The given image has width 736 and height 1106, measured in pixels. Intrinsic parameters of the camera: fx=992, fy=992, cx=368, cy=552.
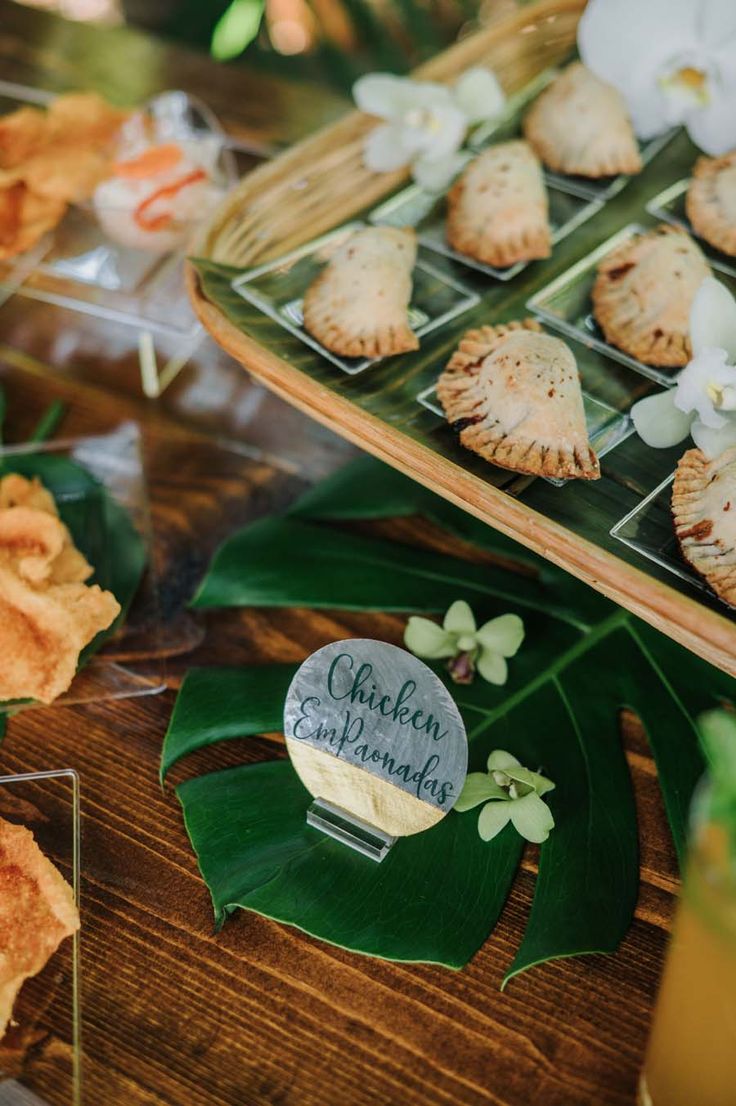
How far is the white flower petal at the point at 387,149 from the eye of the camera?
1.01 metres

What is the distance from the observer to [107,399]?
3.64ft

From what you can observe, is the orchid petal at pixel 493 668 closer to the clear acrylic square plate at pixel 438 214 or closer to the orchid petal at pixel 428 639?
the orchid petal at pixel 428 639

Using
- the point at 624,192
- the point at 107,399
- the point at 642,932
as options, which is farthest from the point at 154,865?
the point at 624,192

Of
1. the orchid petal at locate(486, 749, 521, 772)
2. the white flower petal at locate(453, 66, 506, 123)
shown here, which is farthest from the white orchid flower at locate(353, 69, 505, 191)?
the orchid petal at locate(486, 749, 521, 772)

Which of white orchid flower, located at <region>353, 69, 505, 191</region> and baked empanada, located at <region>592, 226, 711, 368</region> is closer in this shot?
baked empanada, located at <region>592, 226, 711, 368</region>

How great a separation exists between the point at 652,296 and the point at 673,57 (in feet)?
0.89

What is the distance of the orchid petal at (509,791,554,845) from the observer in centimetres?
73

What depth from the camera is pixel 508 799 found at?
2.43ft

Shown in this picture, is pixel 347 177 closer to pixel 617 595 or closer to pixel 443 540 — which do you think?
pixel 443 540

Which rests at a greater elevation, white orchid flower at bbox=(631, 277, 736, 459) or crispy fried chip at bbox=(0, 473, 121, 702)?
white orchid flower at bbox=(631, 277, 736, 459)

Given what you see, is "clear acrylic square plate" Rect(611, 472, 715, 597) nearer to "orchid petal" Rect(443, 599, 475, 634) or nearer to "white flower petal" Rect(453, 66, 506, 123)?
"orchid petal" Rect(443, 599, 475, 634)

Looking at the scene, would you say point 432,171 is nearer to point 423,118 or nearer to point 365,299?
point 423,118

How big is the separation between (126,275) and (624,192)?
0.55 meters

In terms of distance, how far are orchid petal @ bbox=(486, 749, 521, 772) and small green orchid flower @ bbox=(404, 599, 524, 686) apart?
8 cm
